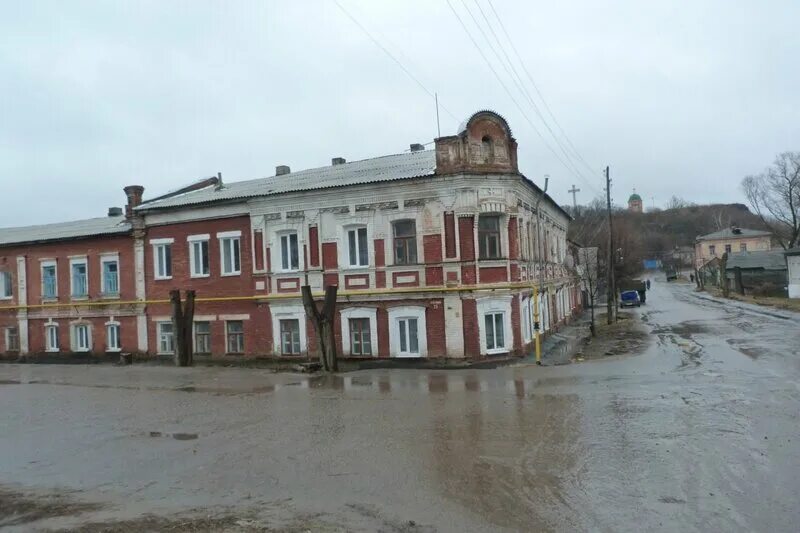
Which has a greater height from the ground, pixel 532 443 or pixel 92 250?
pixel 92 250

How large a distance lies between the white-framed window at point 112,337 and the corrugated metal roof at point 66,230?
13.6ft

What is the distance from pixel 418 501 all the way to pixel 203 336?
18.2 metres

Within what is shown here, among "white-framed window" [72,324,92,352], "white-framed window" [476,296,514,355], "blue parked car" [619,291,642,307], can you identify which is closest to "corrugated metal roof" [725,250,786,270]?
"blue parked car" [619,291,642,307]

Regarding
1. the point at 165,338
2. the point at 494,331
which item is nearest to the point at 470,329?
the point at 494,331

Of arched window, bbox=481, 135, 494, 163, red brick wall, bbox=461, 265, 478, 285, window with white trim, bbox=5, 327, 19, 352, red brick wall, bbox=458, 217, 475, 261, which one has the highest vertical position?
arched window, bbox=481, 135, 494, 163

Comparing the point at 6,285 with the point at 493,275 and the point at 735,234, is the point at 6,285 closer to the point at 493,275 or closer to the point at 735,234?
the point at 493,275

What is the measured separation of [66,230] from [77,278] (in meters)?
3.54

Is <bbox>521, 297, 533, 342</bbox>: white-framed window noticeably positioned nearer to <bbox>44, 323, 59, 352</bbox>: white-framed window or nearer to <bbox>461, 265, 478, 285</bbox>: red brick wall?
<bbox>461, 265, 478, 285</bbox>: red brick wall

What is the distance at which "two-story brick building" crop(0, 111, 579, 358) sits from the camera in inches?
742

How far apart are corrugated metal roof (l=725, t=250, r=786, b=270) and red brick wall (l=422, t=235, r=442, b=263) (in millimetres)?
43371

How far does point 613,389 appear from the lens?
13.3 metres

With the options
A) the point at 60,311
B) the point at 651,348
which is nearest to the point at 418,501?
the point at 651,348

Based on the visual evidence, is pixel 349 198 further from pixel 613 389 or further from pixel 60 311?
pixel 60 311

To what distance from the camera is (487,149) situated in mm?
19094
